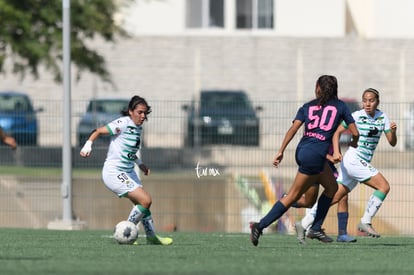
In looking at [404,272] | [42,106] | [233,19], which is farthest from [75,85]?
[404,272]

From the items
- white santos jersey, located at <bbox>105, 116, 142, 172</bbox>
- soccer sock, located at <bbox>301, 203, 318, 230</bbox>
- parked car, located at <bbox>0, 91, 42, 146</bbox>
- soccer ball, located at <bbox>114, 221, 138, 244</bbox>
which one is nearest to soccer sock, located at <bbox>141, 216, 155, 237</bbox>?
soccer ball, located at <bbox>114, 221, 138, 244</bbox>

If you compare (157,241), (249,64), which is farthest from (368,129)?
(249,64)

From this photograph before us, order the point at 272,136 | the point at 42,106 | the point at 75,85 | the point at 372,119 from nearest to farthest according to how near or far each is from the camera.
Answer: the point at 372,119
the point at 272,136
the point at 42,106
the point at 75,85

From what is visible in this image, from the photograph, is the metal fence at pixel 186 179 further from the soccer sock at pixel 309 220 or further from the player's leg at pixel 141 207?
the player's leg at pixel 141 207

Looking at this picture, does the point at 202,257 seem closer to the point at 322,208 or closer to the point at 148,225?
the point at 148,225

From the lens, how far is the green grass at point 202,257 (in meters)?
12.4

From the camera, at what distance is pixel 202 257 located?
14.0m

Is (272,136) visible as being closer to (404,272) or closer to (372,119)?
(372,119)

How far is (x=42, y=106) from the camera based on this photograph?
82.2ft

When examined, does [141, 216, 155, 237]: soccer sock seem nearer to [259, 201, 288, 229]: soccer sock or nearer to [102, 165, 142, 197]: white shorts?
[102, 165, 142, 197]: white shorts

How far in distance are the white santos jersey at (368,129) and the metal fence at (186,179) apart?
17.2 ft

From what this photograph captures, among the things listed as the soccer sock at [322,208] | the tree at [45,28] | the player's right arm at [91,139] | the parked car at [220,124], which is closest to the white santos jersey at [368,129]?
the soccer sock at [322,208]

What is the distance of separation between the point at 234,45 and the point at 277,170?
23037 mm

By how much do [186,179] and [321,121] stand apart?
8632mm
